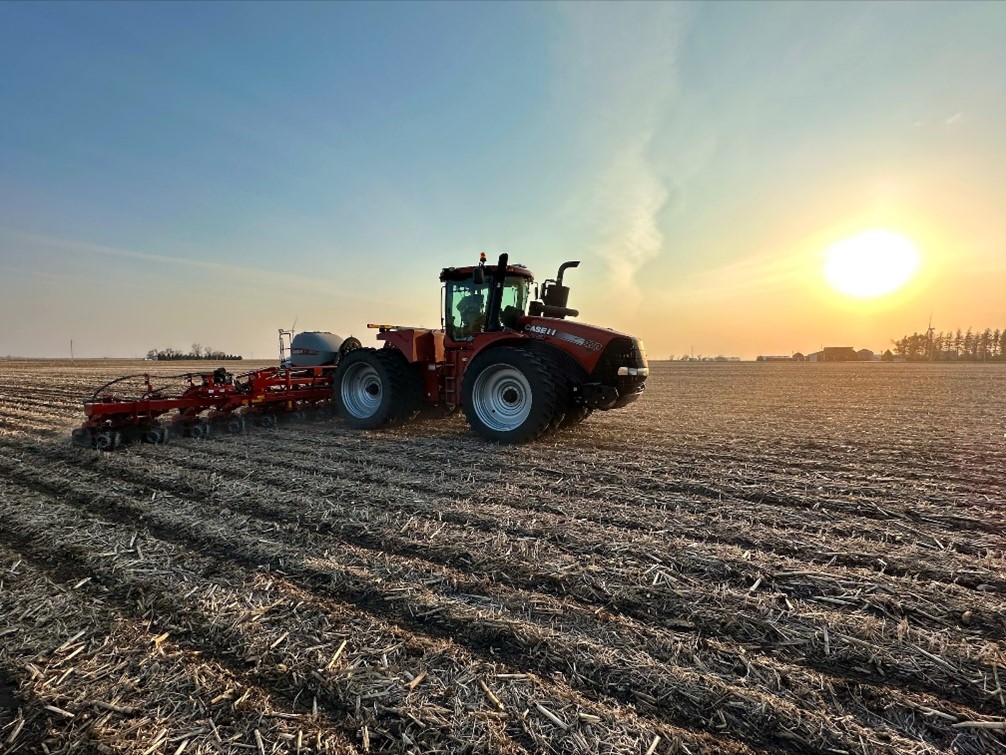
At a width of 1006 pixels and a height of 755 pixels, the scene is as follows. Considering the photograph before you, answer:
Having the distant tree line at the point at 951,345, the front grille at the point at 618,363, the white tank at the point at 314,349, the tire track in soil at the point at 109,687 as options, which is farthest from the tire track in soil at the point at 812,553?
the distant tree line at the point at 951,345

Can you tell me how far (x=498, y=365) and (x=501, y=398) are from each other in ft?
1.79

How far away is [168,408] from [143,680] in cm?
634

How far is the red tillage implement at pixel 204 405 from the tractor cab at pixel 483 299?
308 cm

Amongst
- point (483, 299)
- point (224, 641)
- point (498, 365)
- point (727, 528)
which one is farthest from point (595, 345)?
point (224, 641)

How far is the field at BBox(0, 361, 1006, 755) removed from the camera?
1947 mm

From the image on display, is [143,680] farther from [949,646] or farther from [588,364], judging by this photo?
[588,364]

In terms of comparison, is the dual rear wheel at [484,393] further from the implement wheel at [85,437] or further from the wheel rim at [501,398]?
the implement wheel at [85,437]

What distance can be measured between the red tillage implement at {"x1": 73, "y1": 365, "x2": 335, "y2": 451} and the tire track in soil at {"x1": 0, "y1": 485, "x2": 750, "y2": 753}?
A: 10.3 feet

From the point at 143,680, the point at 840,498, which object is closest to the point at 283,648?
the point at 143,680

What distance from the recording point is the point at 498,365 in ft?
24.2

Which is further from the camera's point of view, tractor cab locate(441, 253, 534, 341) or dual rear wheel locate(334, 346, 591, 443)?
tractor cab locate(441, 253, 534, 341)

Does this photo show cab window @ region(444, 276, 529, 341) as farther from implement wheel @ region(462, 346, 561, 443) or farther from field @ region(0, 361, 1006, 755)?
field @ region(0, 361, 1006, 755)

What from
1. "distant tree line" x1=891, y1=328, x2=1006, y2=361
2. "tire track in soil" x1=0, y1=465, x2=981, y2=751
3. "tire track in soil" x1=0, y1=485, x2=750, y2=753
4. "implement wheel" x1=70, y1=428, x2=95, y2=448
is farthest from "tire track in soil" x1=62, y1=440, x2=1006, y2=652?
"distant tree line" x1=891, y1=328, x2=1006, y2=361

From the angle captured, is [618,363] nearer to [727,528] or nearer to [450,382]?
[450,382]
